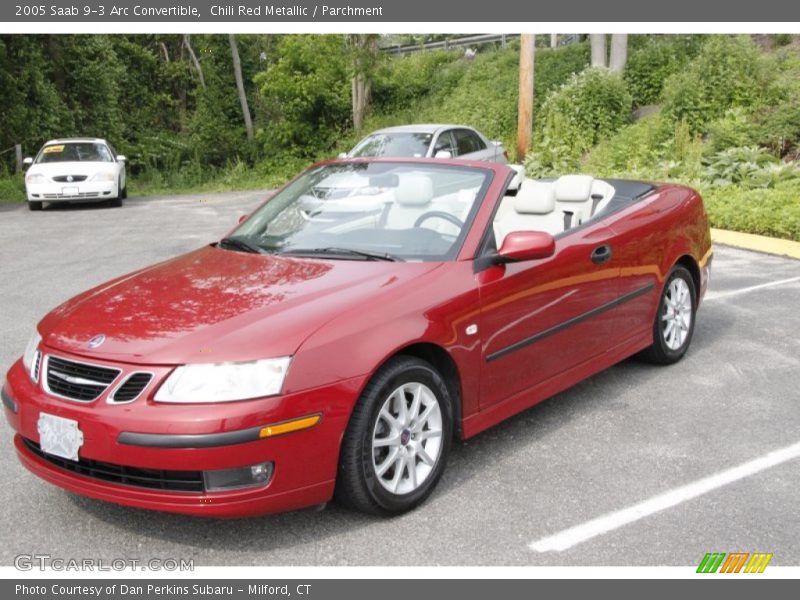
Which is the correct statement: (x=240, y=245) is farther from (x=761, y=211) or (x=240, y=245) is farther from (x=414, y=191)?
(x=761, y=211)

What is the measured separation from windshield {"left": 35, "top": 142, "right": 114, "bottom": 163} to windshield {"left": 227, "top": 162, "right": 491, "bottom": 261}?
49.6 ft

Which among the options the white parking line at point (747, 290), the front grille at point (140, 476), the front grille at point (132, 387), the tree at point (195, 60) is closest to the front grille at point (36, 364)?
the front grille at point (140, 476)

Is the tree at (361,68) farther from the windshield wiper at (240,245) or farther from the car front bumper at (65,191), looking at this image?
the windshield wiper at (240,245)

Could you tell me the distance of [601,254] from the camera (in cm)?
525

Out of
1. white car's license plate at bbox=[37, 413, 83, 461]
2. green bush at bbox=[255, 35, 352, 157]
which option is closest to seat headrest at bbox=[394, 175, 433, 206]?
white car's license plate at bbox=[37, 413, 83, 461]

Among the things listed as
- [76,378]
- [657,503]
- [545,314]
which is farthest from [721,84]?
[76,378]

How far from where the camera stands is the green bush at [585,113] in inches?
829

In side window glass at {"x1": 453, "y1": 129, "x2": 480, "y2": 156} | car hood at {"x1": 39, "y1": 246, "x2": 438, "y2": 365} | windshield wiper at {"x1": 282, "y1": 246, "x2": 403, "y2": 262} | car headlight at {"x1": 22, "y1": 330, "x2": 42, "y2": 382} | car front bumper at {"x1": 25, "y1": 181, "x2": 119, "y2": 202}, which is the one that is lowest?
car front bumper at {"x1": 25, "y1": 181, "x2": 119, "y2": 202}

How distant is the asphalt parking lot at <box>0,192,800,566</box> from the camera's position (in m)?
3.69

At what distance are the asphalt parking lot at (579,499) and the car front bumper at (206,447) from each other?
277 millimetres

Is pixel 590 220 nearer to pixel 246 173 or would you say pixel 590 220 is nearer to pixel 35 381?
pixel 35 381

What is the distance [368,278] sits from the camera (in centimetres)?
419

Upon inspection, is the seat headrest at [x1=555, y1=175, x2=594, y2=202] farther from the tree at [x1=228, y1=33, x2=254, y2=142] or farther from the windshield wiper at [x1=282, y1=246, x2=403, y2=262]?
the tree at [x1=228, y1=33, x2=254, y2=142]

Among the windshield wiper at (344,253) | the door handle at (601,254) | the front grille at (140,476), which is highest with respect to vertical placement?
the windshield wiper at (344,253)
